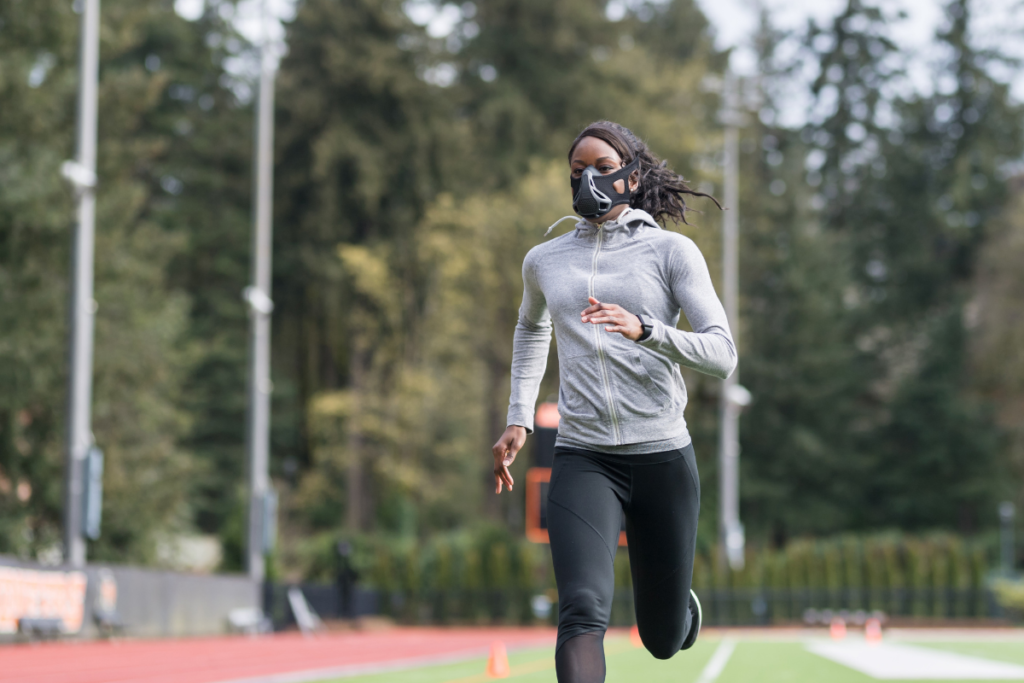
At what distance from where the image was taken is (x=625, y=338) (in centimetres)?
430

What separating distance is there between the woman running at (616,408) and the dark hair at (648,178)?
0.04 feet

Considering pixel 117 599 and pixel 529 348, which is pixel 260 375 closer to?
pixel 117 599

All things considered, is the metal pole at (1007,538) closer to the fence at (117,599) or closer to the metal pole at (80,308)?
the fence at (117,599)

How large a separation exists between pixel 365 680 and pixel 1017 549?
4356 centimetres

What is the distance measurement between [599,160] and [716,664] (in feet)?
33.8

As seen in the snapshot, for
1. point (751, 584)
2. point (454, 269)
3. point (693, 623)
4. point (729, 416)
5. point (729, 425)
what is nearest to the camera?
point (693, 623)

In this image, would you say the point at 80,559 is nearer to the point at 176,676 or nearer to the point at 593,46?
the point at 176,676

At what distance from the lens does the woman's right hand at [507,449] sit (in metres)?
4.64

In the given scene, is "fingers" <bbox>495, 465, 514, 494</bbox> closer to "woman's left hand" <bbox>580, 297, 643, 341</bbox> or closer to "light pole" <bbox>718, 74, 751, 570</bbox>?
"woman's left hand" <bbox>580, 297, 643, 341</bbox>

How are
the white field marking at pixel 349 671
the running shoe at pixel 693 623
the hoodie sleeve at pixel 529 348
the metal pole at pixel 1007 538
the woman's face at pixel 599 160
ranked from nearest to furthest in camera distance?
the woman's face at pixel 599 160 < the hoodie sleeve at pixel 529 348 < the running shoe at pixel 693 623 < the white field marking at pixel 349 671 < the metal pole at pixel 1007 538

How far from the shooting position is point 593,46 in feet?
153

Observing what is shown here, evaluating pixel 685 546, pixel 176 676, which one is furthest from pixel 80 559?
pixel 685 546

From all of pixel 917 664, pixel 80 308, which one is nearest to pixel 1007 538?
pixel 917 664

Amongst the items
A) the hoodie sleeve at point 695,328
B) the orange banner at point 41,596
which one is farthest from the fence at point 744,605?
the hoodie sleeve at point 695,328
